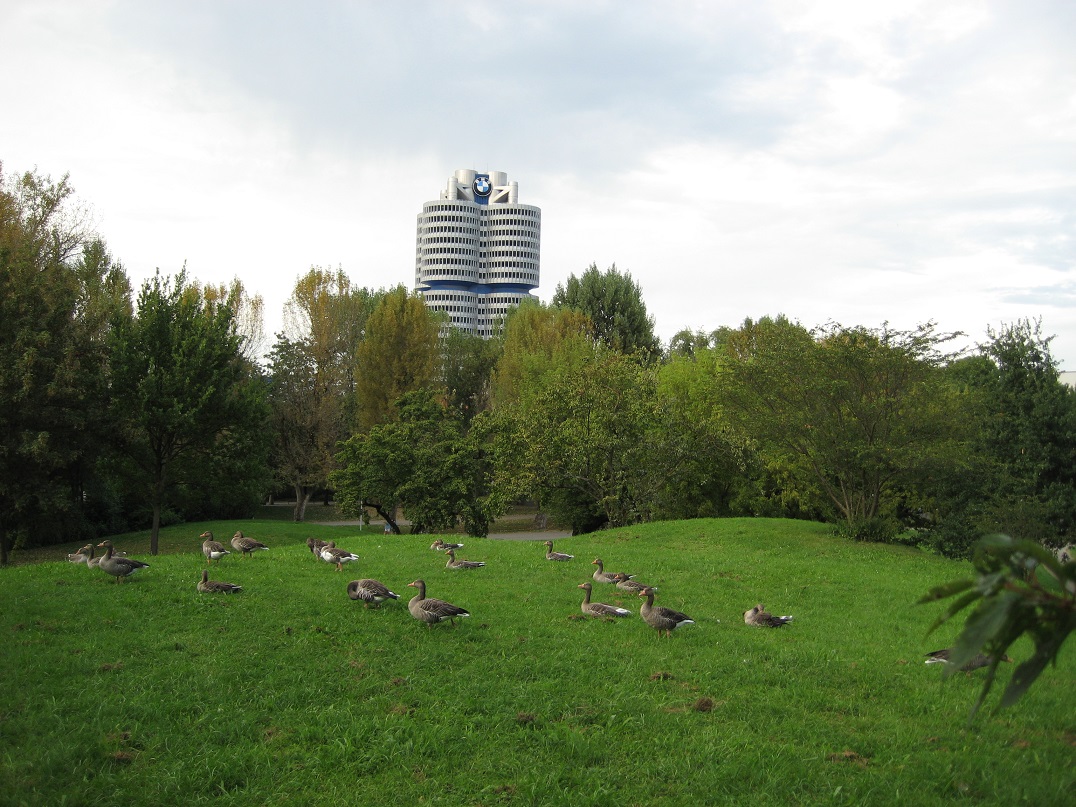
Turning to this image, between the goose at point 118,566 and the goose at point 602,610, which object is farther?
the goose at point 118,566

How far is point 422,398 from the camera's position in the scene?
118 ft

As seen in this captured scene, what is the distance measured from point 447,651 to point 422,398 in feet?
89.1

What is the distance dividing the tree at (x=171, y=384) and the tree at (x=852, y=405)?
1617cm

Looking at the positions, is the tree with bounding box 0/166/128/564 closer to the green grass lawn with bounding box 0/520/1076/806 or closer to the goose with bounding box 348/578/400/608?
the green grass lawn with bounding box 0/520/1076/806

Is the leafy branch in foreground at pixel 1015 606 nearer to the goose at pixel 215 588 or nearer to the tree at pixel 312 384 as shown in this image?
the goose at pixel 215 588

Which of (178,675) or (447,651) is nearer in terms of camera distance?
(178,675)

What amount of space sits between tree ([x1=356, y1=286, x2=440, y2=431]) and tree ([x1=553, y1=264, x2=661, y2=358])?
38.2ft

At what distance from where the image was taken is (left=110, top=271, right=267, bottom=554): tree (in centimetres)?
2483

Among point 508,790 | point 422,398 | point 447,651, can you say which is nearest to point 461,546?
point 447,651

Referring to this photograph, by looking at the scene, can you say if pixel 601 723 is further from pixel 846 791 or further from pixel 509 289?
pixel 509 289

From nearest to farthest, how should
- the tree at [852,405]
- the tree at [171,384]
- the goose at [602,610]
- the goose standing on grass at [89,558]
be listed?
the goose at [602,610], the goose standing on grass at [89,558], the tree at [852,405], the tree at [171,384]

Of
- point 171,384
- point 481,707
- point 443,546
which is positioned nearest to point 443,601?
point 481,707

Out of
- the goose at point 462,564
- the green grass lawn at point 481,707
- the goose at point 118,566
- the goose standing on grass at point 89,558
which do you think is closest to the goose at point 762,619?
the green grass lawn at point 481,707

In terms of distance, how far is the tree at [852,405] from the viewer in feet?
71.0
